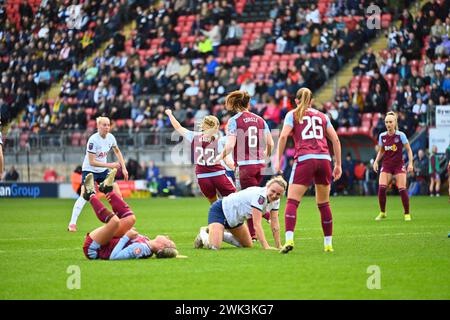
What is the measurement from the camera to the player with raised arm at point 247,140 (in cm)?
1577

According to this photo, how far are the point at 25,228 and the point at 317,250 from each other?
8.82 meters

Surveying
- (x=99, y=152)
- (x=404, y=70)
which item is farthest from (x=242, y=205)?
(x=404, y=70)

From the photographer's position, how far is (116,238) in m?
13.4

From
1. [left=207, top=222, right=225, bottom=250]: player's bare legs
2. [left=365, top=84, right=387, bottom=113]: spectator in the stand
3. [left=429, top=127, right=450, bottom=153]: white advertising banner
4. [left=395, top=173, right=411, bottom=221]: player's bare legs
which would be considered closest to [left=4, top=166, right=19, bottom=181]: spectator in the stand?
[left=365, top=84, right=387, bottom=113]: spectator in the stand

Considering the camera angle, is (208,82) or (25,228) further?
(208,82)

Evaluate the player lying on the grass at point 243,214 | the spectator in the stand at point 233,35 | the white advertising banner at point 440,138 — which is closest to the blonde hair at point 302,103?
the player lying on the grass at point 243,214

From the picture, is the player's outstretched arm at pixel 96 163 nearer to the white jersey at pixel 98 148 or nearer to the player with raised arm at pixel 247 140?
the white jersey at pixel 98 148

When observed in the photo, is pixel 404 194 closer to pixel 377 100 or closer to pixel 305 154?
pixel 305 154

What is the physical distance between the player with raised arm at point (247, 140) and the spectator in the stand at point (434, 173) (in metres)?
18.1

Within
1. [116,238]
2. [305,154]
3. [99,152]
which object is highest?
[305,154]

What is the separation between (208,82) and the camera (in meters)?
39.6

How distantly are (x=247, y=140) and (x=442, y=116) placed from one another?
17960mm
